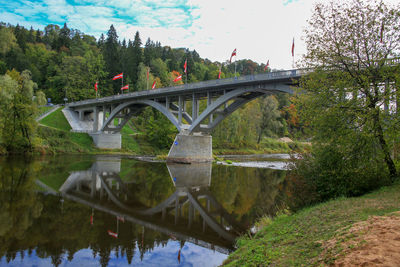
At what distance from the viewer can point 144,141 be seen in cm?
5834

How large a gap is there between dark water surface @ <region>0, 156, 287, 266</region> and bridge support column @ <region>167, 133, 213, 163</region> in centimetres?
1758

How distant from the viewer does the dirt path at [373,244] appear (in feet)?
13.9

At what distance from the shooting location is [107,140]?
53.3 metres

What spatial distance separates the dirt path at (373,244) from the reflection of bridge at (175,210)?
430 centimetres

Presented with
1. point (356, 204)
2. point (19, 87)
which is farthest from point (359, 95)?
point (19, 87)

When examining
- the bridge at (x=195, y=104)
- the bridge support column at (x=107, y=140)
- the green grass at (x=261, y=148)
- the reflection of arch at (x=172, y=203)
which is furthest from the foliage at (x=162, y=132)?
the reflection of arch at (x=172, y=203)

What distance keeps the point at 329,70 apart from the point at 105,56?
78.6 metres

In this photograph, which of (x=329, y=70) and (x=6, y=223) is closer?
(x=6, y=223)

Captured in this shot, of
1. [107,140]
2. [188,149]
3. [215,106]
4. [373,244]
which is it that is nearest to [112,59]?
[107,140]

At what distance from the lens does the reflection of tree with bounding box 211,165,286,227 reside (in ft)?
43.3

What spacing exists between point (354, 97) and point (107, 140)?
48.2m

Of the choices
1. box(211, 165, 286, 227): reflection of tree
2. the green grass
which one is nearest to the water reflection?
box(211, 165, 286, 227): reflection of tree

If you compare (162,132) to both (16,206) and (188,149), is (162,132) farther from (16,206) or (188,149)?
(16,206)

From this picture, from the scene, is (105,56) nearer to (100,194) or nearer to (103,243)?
(100,194)
